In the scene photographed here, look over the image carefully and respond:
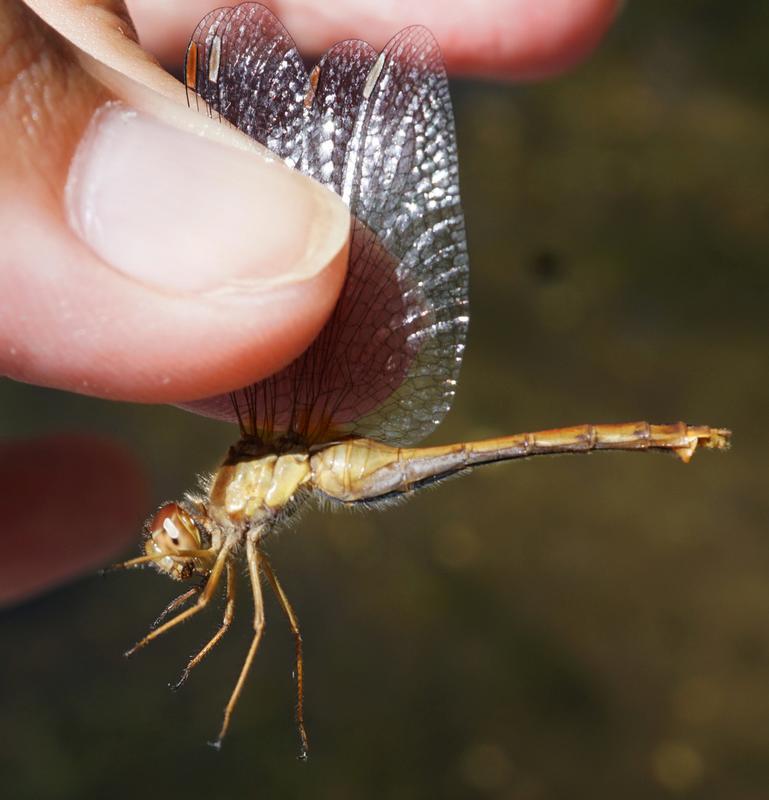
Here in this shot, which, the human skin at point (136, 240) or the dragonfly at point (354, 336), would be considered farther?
the dragonfly at point (354, 336)

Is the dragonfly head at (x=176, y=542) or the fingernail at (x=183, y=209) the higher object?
the fingernail at (x=183, y=209)

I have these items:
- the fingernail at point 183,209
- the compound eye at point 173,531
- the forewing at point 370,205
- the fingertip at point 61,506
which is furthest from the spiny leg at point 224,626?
the fingertip at point 61,506

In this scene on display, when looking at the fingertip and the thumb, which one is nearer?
the thumb

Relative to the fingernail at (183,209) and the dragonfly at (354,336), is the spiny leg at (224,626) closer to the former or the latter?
the dragonfly at (354,336)

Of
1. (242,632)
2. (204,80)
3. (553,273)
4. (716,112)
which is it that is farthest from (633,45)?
(204,80)

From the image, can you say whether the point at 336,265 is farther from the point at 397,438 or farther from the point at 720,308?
the point at 720,308

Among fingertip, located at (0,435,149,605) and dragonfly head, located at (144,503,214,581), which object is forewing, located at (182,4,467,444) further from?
fingertip, located at (0,435,149,605)

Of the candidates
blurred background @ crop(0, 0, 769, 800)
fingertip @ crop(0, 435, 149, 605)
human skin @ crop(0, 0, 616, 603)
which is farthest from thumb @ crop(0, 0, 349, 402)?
blurred background @ crop(0, 0, 769, 800)
